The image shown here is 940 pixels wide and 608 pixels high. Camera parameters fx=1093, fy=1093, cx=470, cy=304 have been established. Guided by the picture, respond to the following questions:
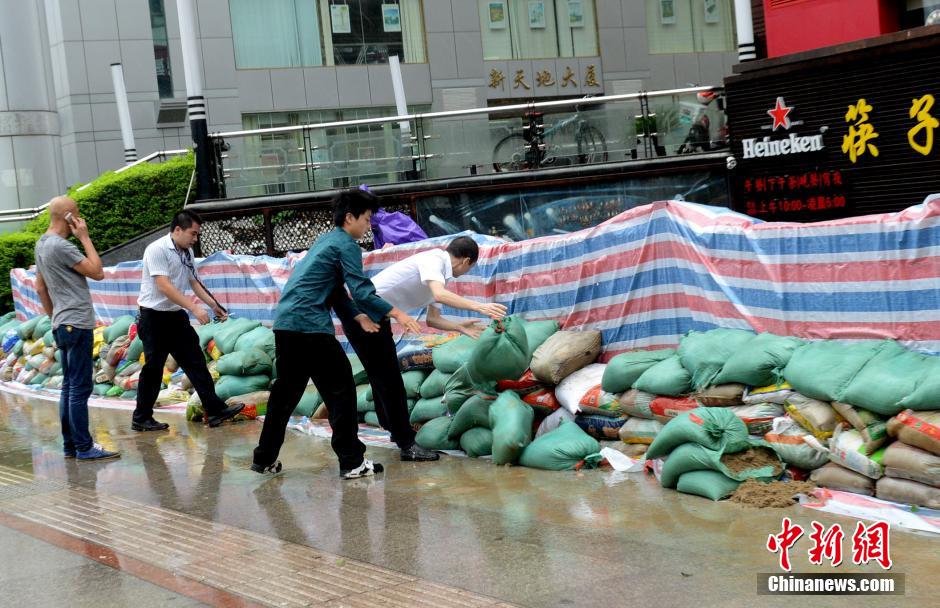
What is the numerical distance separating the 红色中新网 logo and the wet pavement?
7886 mm

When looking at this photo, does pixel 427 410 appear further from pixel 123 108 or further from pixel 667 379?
pixel 123 108

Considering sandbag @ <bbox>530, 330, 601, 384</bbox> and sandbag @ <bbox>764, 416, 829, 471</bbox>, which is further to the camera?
sandbag @ <bbox>530, 330, 601, 384</bbox>

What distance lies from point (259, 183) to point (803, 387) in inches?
461

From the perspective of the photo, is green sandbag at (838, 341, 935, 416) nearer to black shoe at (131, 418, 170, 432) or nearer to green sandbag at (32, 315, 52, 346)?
black shoe at (131, 418, 170, 432)

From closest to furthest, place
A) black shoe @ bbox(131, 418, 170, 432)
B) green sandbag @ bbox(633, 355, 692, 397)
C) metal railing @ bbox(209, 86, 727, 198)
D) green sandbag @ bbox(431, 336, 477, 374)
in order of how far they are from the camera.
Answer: green sandbag @ bbox(633, 355, 692, 397) → green sandbag @ bbox(431, 336, 477, 374) → black shoe @ bbox(131, 418, 170, 432) → metal railing @ bbox(209, 86, 727, 198)

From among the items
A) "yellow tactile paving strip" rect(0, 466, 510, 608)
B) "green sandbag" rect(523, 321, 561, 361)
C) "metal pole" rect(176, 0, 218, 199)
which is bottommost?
"yellow tactile paving strip" rect(0, 466, 510, 608)

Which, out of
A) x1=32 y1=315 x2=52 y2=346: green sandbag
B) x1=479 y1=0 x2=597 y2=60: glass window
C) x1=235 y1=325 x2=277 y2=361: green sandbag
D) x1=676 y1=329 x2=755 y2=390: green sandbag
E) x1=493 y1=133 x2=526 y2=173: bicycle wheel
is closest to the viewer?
x1=676 y1=329 x2=755 y2=390: green sandbag

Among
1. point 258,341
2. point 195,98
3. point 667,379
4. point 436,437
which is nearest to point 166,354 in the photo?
point 258,341

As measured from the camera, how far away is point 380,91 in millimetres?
29781

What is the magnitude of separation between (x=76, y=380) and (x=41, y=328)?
21.3 ft

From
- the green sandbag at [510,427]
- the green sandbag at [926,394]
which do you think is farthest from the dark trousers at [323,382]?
the green sandbag at [926,394]

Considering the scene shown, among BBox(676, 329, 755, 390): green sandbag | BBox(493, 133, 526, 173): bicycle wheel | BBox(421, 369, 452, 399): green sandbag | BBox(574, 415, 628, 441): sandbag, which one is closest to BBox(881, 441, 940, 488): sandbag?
BBox(676, 329, 755, 390): green sandbag

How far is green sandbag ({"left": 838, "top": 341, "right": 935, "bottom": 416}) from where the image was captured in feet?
17.3

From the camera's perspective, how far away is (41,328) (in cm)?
1401
